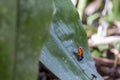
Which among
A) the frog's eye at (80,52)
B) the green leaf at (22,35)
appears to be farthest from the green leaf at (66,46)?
the green leaf at (22,35)

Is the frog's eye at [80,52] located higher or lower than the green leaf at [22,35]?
higher

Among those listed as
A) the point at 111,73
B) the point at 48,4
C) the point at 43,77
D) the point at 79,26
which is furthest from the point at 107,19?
the point at 48,4

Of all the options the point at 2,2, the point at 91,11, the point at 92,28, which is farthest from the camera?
the point at 91,11

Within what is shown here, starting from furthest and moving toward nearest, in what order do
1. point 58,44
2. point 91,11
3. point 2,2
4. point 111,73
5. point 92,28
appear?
point 91,11 → point 92,28 → point 111,73 → point 58,44 → point 2,2

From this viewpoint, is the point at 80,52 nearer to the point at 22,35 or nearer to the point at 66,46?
the point at 66,46

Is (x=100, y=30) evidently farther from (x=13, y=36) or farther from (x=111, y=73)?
(x=13, y=36)

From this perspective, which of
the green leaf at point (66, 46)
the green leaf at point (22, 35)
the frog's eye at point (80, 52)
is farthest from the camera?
the frog's eye at point (80, 52)

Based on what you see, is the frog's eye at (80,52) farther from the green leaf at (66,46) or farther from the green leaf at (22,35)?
the green leaf at (22,35)
